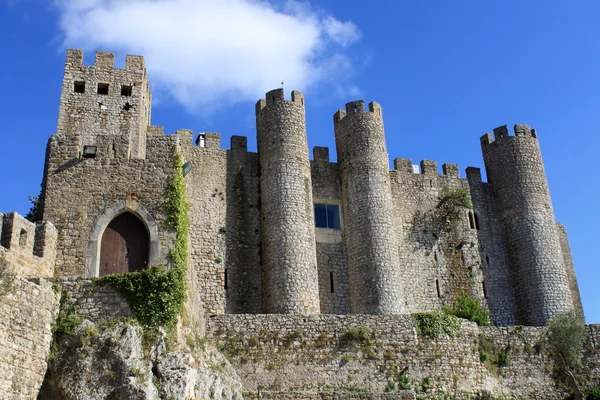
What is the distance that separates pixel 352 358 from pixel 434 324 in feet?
11.8

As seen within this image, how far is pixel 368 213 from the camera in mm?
31234

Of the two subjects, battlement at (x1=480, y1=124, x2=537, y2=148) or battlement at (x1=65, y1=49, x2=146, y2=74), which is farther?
battlement at (x1=480, y1=124, x2=537, y2=148)

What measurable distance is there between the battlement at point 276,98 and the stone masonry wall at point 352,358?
35.4 ft

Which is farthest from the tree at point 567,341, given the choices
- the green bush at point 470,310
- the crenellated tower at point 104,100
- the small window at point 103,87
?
the small window at point 103,87

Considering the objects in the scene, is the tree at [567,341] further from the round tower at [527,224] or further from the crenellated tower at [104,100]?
the crenellated tower at [104,100]

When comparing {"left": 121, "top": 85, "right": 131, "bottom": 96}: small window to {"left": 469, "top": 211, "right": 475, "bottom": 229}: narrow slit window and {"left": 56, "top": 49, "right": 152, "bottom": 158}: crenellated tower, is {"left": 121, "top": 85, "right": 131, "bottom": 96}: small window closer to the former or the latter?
{"left": 56, "top": 49, "right": 152, "bottom": 158}: crenellated tower

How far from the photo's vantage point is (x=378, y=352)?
24609 mm

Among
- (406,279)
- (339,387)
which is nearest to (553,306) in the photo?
(406,279)

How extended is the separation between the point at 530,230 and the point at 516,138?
4756 mm

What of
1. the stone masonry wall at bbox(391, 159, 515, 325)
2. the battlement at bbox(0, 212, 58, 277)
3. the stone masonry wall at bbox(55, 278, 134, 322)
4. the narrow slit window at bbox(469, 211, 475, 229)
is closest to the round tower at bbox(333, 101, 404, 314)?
the stone masonry wall at bbox(391, 159, 515, 325)

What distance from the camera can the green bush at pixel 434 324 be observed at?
2566 cm

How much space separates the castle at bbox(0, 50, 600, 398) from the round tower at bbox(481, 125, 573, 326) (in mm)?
67

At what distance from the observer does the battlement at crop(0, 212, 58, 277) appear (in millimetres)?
19594

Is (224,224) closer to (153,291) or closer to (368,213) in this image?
(368,213)
